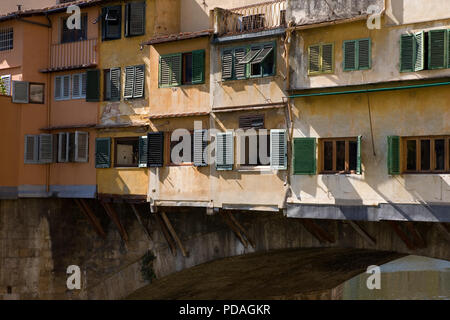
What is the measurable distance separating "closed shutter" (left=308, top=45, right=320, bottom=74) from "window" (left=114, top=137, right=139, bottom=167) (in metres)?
7.31

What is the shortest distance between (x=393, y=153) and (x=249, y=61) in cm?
504

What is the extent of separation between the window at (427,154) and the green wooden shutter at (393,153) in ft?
0.75

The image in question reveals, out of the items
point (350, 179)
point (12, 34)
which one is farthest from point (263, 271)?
point (12, 34)

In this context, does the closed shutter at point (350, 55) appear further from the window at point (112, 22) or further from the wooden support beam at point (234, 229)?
the window at point (112, 22)

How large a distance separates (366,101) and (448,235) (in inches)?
155

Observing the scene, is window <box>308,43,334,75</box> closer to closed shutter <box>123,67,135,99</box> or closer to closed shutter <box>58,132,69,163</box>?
closed shutter <box>123,67,135,99</box>

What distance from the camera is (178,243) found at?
27406mm

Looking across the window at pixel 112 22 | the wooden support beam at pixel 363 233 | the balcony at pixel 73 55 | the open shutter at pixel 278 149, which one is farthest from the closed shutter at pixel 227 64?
the balcony at pixel 73 55

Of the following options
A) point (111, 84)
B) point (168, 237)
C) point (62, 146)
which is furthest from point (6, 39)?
point (168, 237)

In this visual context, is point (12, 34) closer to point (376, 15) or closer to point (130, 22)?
point (130, 22)

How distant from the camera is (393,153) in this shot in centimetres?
2134

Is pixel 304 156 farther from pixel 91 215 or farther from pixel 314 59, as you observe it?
pixel 91 215

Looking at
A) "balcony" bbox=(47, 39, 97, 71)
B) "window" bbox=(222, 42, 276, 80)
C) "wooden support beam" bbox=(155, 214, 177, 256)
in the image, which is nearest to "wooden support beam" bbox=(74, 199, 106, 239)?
"wooden support beam" bbox=(155, 214, 177, 256)

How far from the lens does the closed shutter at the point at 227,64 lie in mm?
24719
